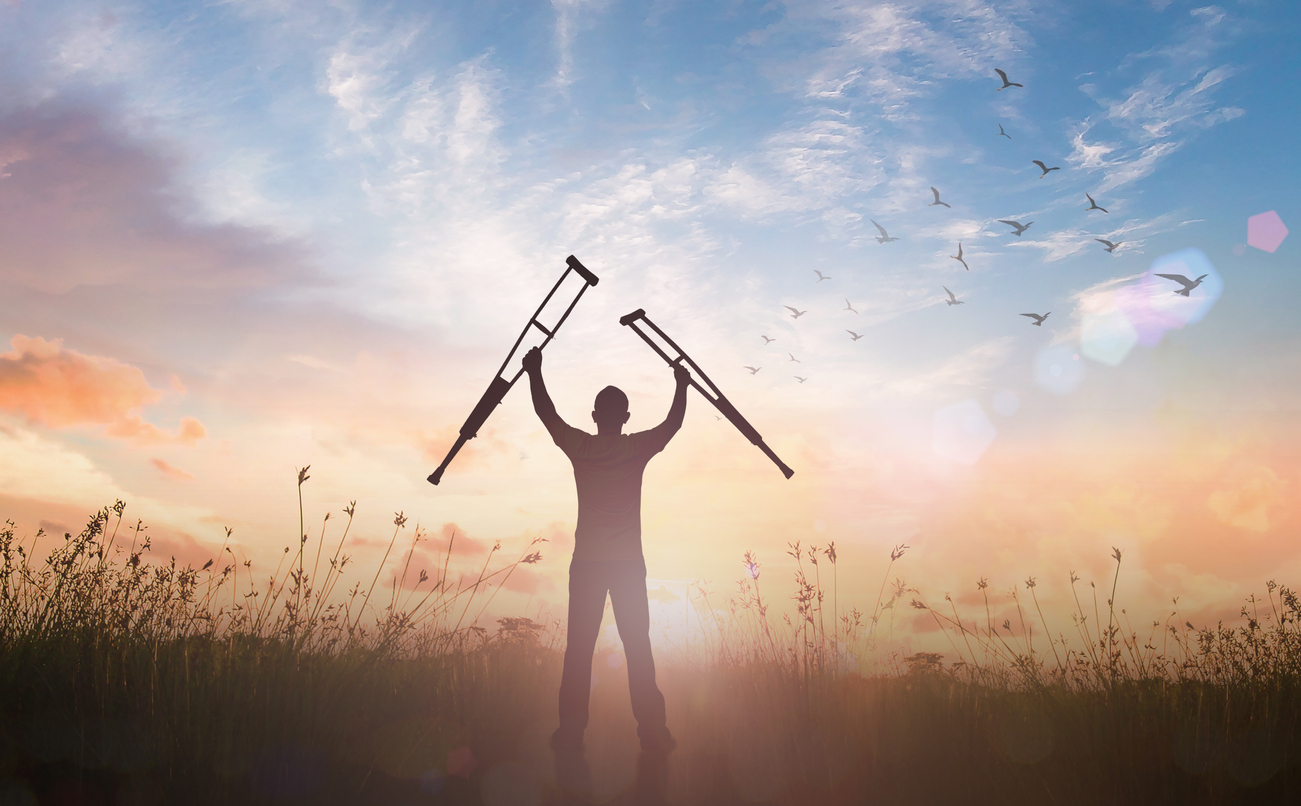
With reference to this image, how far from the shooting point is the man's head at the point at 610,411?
5.60m

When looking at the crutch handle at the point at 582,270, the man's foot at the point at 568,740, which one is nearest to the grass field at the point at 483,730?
the man's foot at the point at 568,740

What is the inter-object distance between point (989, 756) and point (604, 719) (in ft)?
11.9

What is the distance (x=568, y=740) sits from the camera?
5094 millimetres

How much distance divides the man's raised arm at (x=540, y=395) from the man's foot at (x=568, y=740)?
2.27 metres

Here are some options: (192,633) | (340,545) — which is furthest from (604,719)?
(192,633)

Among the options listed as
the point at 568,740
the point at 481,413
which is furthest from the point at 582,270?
the point at 568,740

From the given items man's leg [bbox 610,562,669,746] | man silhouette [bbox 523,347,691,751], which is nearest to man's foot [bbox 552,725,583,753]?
man silhouette [bbox 523,347,691,751]

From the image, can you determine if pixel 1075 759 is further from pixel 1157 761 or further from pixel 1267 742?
pixel 1267 742

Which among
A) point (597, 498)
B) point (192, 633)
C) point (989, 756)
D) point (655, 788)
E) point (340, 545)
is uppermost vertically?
point (597, 498)

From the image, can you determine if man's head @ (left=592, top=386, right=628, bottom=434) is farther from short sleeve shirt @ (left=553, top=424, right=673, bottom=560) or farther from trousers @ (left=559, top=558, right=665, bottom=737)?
trousers @ (left=559, top=558, right=665, bottom=737)

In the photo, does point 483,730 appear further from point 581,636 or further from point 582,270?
point 582,270

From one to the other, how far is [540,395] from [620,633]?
204 cm

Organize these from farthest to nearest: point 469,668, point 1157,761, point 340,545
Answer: point 469,668, point 340,545, point 1157,761

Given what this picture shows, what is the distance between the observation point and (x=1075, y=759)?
419 cm
